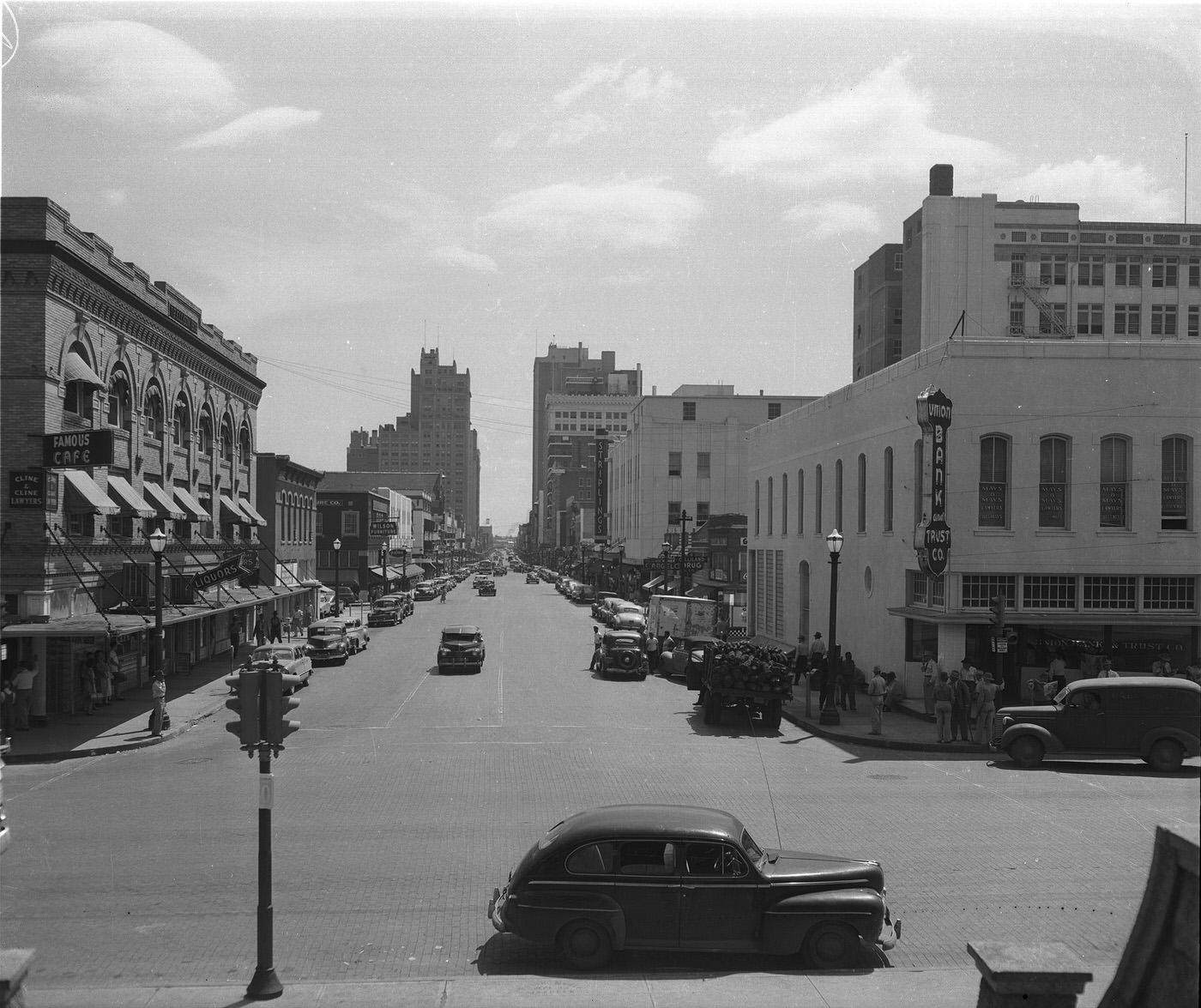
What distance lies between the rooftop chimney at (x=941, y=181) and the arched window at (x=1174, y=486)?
6846 cm

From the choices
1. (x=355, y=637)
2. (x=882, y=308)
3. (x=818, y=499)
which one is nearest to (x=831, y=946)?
(x=818, y=499)

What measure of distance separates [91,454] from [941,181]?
82357mm

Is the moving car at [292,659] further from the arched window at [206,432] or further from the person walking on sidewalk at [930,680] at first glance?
the person walking on sidewalk at [930,680]

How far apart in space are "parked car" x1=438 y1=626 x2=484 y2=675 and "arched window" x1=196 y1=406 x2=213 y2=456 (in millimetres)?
12457

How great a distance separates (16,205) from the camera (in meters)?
23.9

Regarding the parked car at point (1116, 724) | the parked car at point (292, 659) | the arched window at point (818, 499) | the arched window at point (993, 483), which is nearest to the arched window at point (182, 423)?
the parked car at point (292, 659)

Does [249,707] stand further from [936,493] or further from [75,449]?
[936,493]

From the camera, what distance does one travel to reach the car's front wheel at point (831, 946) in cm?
967

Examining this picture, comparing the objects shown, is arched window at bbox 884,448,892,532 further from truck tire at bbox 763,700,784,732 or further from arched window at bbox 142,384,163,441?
arched window at bbox 142,384,163,441

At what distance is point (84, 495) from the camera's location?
24.8 m

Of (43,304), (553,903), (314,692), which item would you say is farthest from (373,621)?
(553,903)

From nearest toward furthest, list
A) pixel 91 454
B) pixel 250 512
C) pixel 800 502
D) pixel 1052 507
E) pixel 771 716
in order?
pixel 91 454 → pixel 771 716 → pixel 1052 507 → pixel 800 502 → pixel 250 512

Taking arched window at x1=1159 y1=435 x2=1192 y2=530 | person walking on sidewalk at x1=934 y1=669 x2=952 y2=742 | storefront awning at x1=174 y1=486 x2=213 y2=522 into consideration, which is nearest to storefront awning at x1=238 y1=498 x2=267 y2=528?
storefront awning at x1=174 y1=486 x2=213 y2=522

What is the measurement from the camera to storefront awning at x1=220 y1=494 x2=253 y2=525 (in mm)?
40650
